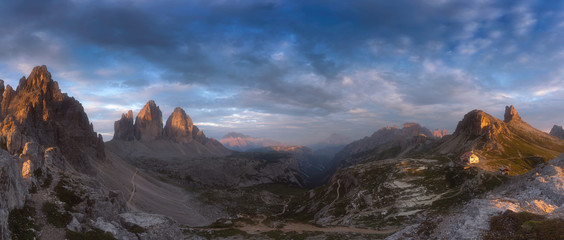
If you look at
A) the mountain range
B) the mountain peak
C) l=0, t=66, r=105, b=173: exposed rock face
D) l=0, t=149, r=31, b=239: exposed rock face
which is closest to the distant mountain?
the mountain peak

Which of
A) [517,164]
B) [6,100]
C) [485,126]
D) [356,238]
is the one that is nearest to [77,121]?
[6,100]

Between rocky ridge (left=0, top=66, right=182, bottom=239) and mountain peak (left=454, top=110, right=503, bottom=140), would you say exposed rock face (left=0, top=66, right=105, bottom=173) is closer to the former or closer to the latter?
rocky ridge (left=0, top=66, right=182, bottom=239)

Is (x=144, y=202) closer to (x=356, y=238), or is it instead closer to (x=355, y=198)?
(x=355, y=198)

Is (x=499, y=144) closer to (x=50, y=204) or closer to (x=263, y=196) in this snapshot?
(x=263, y=196)

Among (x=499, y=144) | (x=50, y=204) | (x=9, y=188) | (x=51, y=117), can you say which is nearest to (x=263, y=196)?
(x=51, y=117)

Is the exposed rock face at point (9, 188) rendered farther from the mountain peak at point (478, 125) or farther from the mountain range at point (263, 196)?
the mountain peak at point (478, 125)
